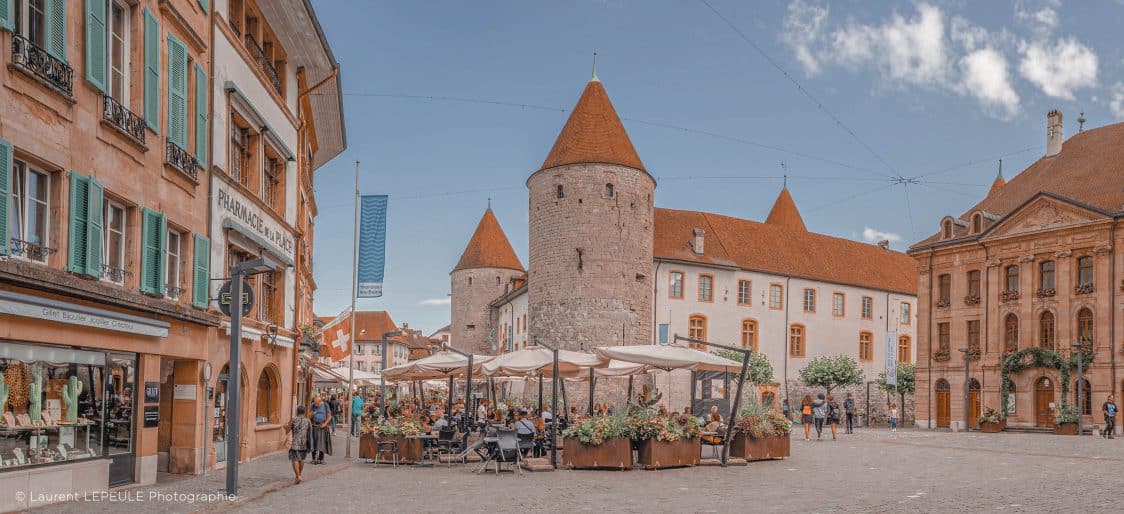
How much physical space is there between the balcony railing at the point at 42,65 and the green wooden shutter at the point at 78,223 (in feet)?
3.66

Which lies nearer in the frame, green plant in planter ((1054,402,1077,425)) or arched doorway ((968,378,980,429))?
green plant in planter ((1054,402,1077,425))

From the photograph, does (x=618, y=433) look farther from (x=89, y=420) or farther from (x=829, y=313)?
(x=829, y=313)

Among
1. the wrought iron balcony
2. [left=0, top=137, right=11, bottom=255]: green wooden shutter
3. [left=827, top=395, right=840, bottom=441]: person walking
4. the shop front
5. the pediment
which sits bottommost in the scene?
[left=827, top=395, right=840, bottom=441]: person walking

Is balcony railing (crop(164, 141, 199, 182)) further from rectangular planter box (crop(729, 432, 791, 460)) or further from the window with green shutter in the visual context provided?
rectangular planter box (crop(729, 432, 791, 460))

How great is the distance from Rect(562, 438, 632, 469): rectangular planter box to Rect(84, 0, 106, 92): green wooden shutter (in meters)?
10.4

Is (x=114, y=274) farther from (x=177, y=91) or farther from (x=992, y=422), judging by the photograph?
(x=992, y=422)

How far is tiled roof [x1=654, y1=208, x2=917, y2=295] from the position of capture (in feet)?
223

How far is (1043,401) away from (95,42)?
42.9m

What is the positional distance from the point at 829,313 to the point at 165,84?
198 feet

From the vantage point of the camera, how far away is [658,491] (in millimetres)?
16328

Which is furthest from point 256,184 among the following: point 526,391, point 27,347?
point 526,391

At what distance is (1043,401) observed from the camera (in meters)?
46.8

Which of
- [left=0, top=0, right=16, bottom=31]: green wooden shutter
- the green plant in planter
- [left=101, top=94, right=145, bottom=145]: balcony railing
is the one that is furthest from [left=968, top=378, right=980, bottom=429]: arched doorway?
[left=0, top=0, right=16, bottom=31]: green wooden shutter

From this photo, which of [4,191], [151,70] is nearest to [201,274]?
[151,70]
